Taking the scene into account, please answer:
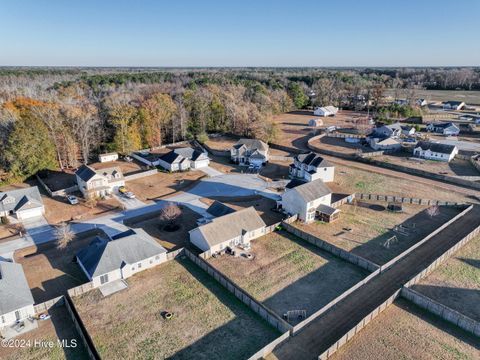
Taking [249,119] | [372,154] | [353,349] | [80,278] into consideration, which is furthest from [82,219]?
[372,154]

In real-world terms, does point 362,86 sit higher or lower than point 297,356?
higher

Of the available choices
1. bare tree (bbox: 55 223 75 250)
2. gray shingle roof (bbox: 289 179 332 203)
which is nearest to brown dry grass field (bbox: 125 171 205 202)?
bare tree (bbox: 55 223 75 250)

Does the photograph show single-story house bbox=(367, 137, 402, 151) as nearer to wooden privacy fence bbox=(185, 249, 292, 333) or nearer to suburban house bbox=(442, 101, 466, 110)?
wooden privacy fence bbox=(185, 249, 292, 333)

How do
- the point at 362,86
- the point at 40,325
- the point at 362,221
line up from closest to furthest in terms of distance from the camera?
1. the point at 40,325
2. the point at 362,221
3. the point at 362,86

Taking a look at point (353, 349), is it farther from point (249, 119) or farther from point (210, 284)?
point (249, 119)

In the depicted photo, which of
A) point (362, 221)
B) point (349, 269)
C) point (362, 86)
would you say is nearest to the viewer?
point (349, 269)

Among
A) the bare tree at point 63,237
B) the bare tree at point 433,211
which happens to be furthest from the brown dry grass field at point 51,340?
the bare tree at point 433,211
